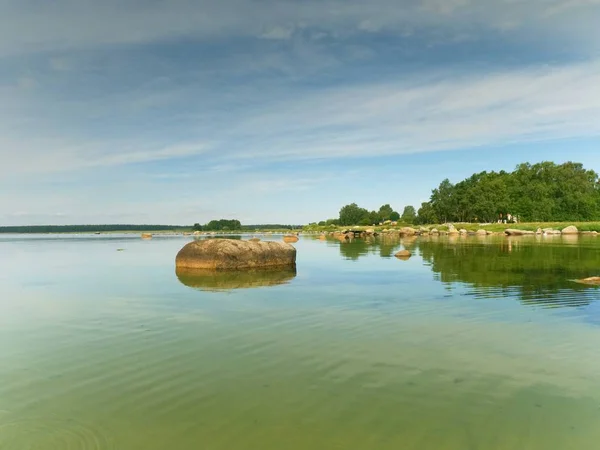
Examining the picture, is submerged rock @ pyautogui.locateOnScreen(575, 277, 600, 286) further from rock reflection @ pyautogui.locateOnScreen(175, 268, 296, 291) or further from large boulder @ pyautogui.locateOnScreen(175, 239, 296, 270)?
large boulder @ pyautogui.locateOnScreen(175, 239, 296, 270)

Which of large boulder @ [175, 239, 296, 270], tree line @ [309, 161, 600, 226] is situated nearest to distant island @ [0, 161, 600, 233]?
tree line @ [309, 161, 600, 226]

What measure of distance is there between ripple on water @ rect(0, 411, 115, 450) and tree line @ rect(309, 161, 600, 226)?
391 ft

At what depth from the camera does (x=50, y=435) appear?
523 centimetres

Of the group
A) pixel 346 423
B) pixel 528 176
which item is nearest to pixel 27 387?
pixel 346 423

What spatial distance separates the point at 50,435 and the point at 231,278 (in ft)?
49.0

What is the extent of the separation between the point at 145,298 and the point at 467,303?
10851 mm

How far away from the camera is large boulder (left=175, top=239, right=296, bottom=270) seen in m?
22.8

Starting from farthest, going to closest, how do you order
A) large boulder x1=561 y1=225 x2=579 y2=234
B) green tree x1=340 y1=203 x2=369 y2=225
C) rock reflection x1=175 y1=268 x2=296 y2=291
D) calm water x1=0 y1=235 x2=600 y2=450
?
green tree x1=340 y1=203 x2=369 y2=225 < large boulder x1=561 y1=225 x2=579 y2=234 < rock reflection x1=175 y1=268 x2=296 y2=291 < calm water x1=0 y1=235 x2=600 y2=450

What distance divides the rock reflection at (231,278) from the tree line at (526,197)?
104 meters

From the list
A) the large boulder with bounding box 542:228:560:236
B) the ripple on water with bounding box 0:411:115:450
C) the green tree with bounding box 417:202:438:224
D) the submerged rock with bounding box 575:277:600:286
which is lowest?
the submerged rock with bounding box 575:277:600:286

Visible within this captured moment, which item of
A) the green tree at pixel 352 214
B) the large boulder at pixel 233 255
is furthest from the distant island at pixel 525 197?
the large boulder at pixel 233 255

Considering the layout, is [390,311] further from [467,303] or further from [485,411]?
[485,411]

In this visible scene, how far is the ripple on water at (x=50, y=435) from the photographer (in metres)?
5.00

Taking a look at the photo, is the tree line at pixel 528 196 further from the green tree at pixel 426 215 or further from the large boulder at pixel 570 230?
the large boulder at pixel 570 230
